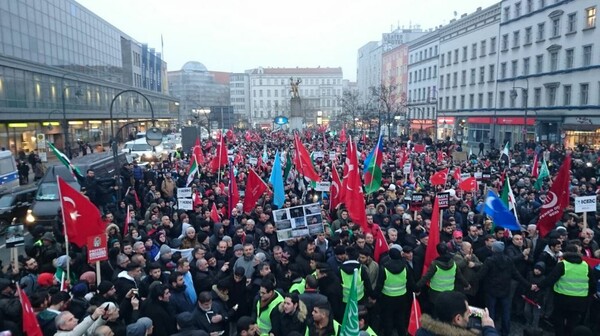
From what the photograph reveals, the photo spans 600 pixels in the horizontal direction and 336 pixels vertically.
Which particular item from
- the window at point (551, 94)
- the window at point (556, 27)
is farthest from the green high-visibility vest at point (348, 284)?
the window at point (556, 27)

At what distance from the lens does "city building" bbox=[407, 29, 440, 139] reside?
201 ft

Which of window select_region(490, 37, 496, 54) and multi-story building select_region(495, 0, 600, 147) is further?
window select_region(490, 37, 496, 54)

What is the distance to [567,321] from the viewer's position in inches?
267

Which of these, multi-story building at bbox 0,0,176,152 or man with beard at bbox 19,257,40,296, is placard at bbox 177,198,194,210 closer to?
man with beard at bbox 19,257,40,296

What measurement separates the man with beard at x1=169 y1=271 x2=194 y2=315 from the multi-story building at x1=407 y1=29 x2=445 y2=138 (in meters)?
55.3

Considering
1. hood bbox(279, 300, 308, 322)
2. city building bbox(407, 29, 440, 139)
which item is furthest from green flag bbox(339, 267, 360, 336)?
city building bbox(407, 29, 440, 139)

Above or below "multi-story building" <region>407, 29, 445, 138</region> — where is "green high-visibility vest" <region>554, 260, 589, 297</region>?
below

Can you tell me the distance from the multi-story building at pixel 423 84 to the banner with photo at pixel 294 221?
2058 inches

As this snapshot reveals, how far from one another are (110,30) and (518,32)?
51702 mm

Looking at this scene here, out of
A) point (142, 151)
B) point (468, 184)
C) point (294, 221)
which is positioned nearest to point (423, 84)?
point (142, 151)

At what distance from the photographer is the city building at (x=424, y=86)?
61.3m

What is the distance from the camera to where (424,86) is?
6544 cm

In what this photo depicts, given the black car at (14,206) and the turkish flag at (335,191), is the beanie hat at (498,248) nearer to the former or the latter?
the turkish flag at (335,191)

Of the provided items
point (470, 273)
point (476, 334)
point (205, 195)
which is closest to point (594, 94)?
point (205, 195)
